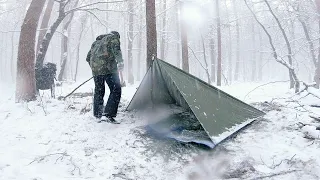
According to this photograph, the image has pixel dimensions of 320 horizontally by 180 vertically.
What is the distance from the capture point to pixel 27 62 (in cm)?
645

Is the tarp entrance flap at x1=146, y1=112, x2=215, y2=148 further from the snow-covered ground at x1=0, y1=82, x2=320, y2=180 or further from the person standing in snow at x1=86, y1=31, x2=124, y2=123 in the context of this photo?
the person standing in snow at x1=86, y1=31, x2=124, y2=123

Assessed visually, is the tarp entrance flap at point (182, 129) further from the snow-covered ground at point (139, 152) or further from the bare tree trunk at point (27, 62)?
the bare tree trunk at point (27, 62)

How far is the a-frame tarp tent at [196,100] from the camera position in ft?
14.1

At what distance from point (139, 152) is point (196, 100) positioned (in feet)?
4.19

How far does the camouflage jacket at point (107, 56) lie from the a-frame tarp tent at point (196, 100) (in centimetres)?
69

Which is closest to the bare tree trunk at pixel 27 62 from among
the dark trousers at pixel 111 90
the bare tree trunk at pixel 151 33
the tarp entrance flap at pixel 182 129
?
the dark trousers at pixel 111 90

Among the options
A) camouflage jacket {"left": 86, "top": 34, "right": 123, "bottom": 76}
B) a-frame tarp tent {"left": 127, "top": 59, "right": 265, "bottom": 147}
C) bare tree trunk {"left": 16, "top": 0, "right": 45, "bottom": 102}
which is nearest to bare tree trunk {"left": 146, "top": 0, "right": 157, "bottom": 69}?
a-frame tarp tent {"left": 127, "top": 59, "right": 265, "bottom": 147}

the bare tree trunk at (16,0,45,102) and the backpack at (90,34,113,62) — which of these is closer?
the backpack at (90,34,113,62)

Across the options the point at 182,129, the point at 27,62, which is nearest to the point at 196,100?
the point at 182,129

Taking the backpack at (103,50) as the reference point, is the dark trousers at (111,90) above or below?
below

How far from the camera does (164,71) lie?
490 centimetres

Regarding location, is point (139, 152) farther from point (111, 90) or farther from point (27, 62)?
point (27, 62)

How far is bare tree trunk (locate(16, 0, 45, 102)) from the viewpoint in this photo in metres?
6.31

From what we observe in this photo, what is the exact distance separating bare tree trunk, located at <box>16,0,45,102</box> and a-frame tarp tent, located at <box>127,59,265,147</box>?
8.22 feet
